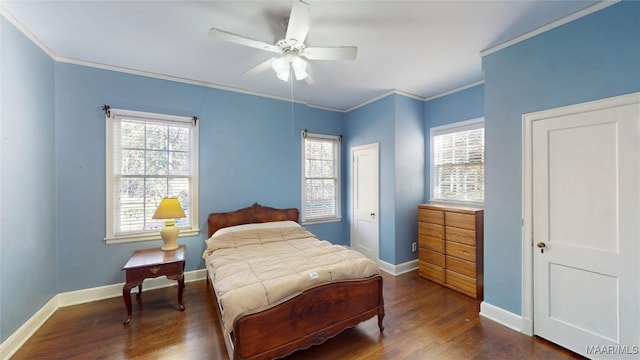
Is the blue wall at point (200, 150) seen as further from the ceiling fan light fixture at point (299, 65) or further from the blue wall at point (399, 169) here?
the ceiling fan light fixture at point (299, 65)

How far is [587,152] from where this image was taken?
6.57 ft

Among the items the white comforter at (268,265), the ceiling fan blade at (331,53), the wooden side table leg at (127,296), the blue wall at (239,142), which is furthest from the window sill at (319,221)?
the ceiling fan blade at (331,53)

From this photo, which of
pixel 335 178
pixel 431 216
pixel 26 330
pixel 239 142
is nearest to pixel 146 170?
pixel 239 142

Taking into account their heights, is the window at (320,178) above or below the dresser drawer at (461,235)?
above

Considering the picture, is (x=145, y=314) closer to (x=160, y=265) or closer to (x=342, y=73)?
(x=160, y=265)

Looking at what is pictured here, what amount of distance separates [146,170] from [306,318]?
2.80 m

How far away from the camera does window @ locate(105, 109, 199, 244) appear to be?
307cm

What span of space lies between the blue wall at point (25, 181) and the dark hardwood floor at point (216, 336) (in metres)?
0.39

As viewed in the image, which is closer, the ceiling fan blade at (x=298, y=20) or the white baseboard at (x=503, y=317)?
the ceiling fan blade at (x=298, y=20)

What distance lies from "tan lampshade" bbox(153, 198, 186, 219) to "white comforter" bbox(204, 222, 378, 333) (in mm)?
526

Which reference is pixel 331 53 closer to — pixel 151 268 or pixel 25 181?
pixel 151 268

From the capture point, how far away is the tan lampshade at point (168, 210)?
2.95m

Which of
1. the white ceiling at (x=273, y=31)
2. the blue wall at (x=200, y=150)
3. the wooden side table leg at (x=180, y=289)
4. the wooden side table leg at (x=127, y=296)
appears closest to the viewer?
the white ceiling at (x=273, y=31)

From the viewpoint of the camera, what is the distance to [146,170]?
325 cm
